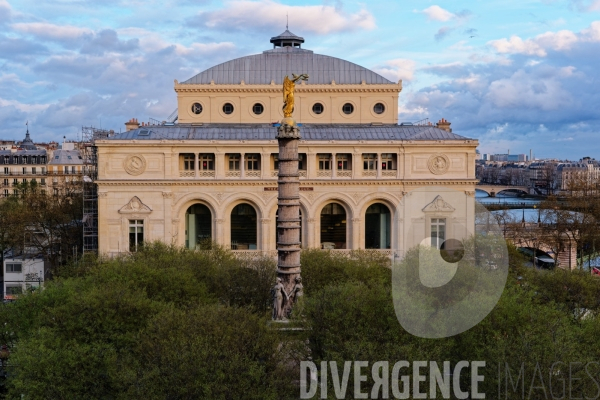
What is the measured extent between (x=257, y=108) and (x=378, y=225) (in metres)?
17.1

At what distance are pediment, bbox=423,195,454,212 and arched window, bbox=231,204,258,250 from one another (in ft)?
50.7

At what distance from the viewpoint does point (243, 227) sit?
6700cm

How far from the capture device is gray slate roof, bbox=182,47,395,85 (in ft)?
245

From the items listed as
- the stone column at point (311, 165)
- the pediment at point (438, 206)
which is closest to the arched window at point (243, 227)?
the stone column at point (311, 165)

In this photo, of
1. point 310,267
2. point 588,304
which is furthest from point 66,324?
point 588,304

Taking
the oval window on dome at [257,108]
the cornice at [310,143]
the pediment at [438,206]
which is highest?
the oval window on dome at [257,108]

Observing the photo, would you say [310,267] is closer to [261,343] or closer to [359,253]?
[359,253]

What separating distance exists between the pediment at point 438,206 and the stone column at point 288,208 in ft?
96.0

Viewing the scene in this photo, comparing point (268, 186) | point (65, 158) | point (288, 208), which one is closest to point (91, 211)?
point (268, 186)

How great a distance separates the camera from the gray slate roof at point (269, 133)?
6675 cm

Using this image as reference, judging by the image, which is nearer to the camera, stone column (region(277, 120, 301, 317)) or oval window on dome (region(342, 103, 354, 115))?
stone column (region(277, 120, 301, 317))

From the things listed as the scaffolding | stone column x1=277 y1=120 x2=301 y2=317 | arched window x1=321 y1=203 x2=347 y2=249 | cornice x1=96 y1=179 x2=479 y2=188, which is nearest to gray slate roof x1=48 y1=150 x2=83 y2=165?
the scaffolding

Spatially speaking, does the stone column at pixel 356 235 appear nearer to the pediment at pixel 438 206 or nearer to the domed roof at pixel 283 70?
the pediment at pixel 438 206

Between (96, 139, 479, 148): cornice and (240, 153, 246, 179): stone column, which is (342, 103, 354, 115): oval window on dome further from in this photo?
(240, 153, 246, 179): stone column
